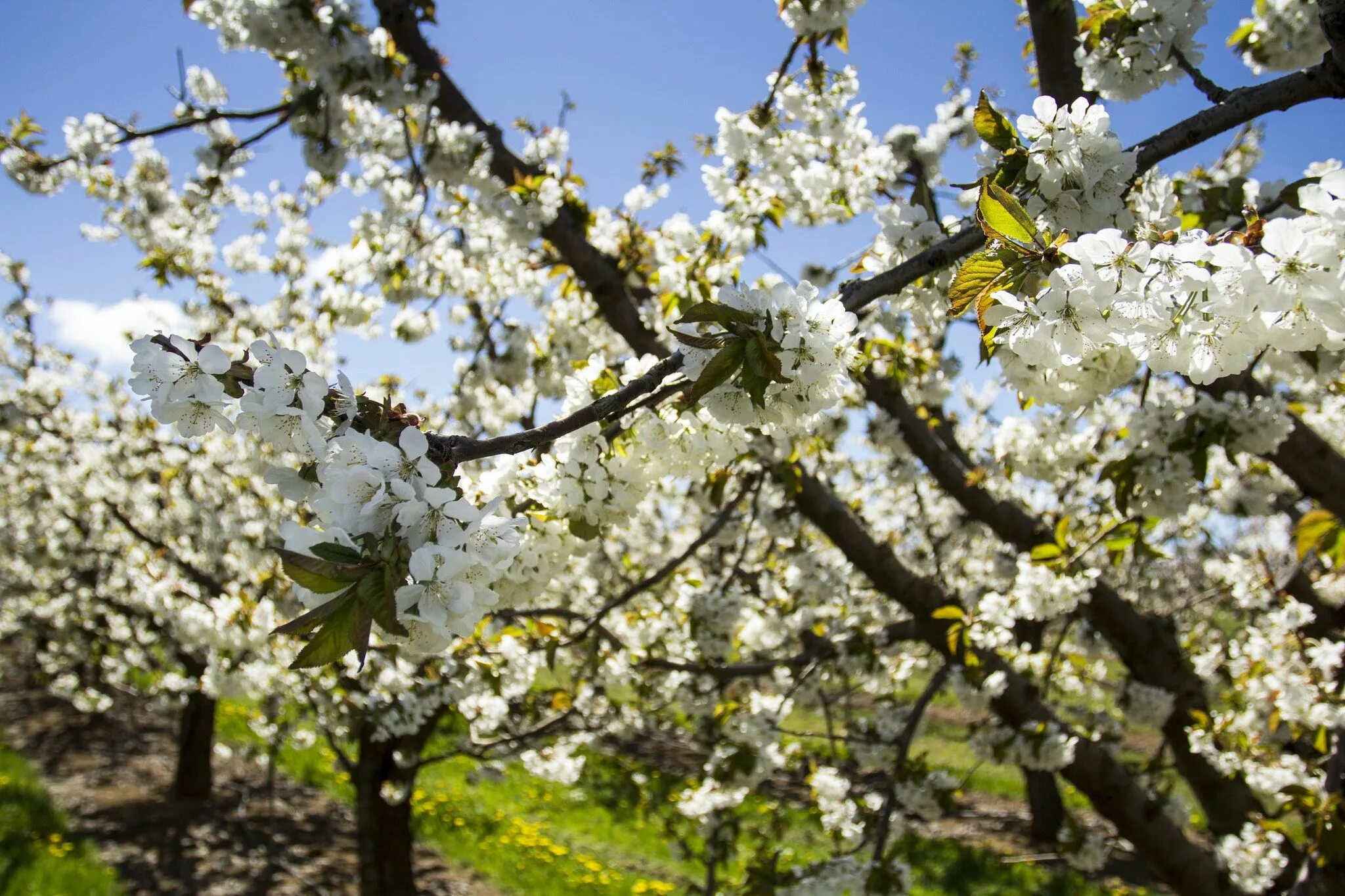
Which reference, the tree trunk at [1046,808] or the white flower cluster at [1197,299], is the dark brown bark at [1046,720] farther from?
the tree trunk at [1046,808]

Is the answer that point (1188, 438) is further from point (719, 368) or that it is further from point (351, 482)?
point (351, 482)

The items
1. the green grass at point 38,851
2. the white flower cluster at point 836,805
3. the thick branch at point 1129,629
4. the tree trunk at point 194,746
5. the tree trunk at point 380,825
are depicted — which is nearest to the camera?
the white flower cluster at point 836,805

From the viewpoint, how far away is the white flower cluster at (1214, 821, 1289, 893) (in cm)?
290

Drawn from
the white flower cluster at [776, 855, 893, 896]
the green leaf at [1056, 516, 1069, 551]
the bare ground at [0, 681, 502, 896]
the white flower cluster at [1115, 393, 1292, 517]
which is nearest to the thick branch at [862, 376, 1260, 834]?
the green leaf at [1056, 516, 1069, 551]

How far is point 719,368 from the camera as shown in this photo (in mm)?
1076

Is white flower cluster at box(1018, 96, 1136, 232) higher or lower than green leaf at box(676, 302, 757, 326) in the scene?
higher

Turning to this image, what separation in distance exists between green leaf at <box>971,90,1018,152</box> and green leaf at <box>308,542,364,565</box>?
1.25 meters

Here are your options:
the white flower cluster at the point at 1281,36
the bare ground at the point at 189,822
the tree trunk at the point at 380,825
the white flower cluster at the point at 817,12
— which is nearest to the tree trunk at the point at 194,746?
the bare ground at the point at 189,822

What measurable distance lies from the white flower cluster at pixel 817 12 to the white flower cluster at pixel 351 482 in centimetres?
254

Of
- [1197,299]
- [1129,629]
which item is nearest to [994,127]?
[1197,299]

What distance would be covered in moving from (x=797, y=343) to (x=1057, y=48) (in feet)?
6.68

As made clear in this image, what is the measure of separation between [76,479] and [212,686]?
216 inches

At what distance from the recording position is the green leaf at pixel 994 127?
52.8 inches

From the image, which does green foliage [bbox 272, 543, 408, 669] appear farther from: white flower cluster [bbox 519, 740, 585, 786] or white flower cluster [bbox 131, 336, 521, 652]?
white flower cluster [bbox 519, 740, 585, 786]
